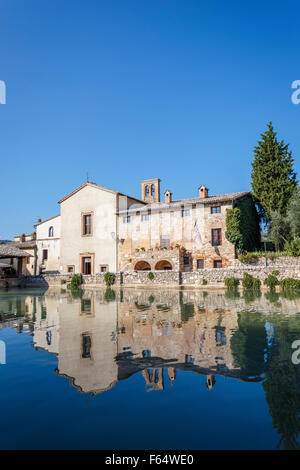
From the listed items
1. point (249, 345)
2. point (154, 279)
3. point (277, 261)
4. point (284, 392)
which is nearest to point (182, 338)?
point (249, 345)

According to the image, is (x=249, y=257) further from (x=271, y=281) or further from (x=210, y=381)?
(x=210, y=381)

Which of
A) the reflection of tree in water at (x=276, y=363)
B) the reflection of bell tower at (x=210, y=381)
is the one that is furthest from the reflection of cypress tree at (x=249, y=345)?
the reflection of bell tower at (x=210, y=381)

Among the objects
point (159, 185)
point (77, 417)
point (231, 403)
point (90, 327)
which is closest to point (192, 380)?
Result: point (231, 403)

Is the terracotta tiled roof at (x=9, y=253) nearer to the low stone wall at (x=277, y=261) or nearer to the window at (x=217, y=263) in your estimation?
the window at (x=217, y=263)

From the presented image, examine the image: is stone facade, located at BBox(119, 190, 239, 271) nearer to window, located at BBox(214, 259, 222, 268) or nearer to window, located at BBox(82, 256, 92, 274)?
window, located at BBox(214, 259, 222, 268)

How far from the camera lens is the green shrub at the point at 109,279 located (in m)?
27.9

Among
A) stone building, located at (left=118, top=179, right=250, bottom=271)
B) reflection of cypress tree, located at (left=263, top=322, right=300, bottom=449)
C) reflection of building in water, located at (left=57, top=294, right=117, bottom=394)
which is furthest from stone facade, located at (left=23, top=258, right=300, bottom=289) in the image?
reflection of cypress tree, located at (left=263, top=322, right=300, bottom=449)

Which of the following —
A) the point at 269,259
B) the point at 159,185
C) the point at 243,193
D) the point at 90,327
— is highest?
the point at 159,185

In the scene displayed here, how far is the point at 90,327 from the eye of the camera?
8984 millimetres

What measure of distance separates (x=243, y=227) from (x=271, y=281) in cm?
739

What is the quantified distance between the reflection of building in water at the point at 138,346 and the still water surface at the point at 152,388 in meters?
0.02

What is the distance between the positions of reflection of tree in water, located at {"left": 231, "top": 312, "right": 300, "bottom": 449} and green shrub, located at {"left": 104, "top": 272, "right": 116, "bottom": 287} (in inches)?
771
